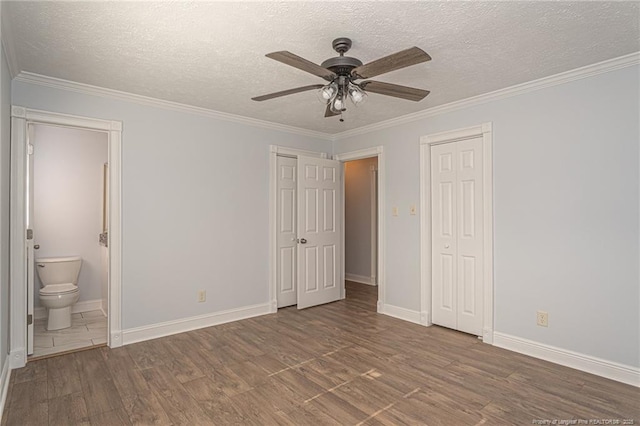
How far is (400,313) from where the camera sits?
4414 millimetres

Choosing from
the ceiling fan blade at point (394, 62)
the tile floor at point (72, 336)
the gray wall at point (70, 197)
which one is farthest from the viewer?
the gray wall at point (70, 197)

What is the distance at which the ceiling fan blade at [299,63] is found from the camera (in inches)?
76.4

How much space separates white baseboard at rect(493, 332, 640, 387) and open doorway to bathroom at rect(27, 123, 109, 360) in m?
4.35

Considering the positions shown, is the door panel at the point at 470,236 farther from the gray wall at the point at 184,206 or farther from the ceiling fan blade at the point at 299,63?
the gray wall at the point at 184,206

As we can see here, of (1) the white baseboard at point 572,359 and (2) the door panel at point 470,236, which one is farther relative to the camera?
(2) the door panel at point 470,236

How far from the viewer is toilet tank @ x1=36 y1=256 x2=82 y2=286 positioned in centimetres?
422

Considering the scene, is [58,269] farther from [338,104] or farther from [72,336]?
[338,104]

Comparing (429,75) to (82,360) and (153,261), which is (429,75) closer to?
(153,261)

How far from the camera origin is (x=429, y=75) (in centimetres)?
304

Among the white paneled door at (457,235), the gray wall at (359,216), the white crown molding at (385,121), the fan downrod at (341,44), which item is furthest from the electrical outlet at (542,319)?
the gray wall at (359,216)

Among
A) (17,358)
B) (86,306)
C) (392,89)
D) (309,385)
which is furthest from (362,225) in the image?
(17,358)

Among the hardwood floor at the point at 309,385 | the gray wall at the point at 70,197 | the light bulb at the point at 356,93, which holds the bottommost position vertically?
the hardwood floor at the point at 309,385

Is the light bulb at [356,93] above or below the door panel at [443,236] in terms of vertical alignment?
above

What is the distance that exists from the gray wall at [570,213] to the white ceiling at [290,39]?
340 mm
